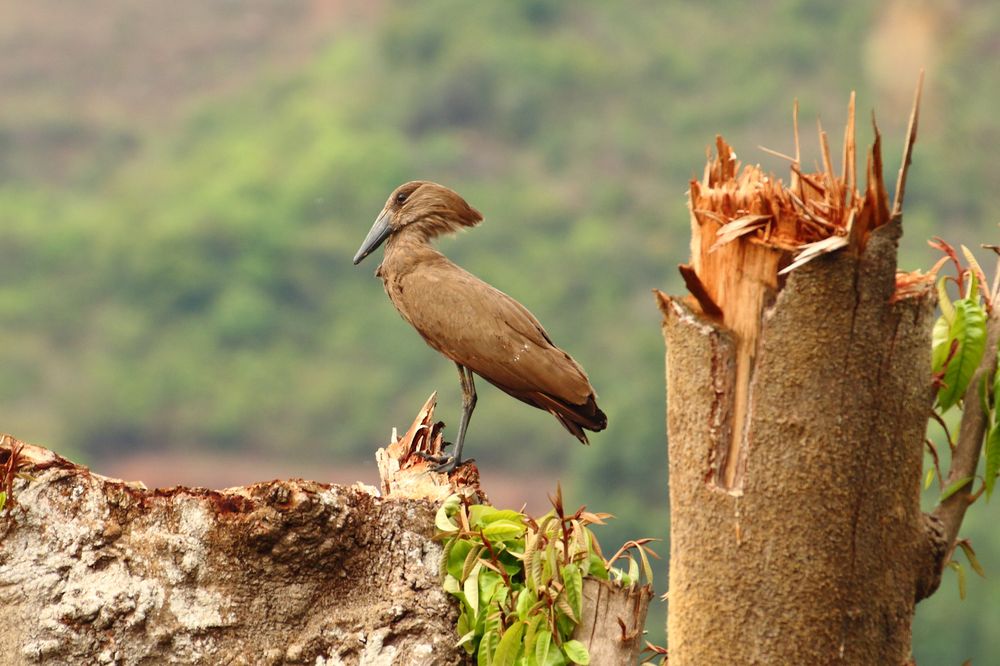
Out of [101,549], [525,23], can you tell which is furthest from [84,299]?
[101,549]

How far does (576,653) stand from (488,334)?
83.2 inches

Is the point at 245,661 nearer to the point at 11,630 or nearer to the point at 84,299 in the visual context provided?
the point at 11,630

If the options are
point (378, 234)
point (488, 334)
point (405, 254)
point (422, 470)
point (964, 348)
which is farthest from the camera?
point (378, 234)

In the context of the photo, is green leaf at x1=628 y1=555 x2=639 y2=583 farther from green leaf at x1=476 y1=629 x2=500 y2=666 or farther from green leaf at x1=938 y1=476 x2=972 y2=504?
green leaf at x1=938 y1=476 x2=972 y2=504

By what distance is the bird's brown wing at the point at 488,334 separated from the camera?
7445mm

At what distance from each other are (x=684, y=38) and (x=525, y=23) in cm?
849

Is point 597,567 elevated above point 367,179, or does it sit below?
below

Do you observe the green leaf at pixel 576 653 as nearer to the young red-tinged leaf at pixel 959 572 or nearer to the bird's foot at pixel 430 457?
the young red-tinged leaf at pixel 959 572

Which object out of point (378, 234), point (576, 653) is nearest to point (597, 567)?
point (576, 653)

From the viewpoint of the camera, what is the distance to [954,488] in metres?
5.77

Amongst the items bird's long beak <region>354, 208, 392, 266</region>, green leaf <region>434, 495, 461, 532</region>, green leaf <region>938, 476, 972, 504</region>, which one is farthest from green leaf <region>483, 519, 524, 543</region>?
bird's long beak <region>354, 208, 392, 266</region>

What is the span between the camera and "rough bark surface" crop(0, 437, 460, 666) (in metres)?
5.97

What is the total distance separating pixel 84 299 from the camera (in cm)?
7531

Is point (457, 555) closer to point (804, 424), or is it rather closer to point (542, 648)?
point (542, 648)
